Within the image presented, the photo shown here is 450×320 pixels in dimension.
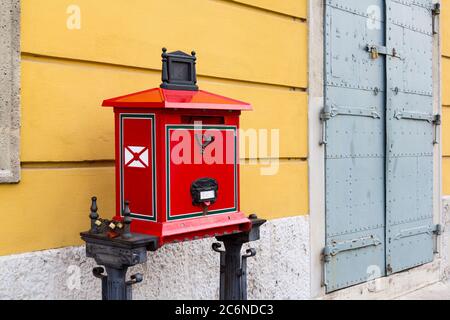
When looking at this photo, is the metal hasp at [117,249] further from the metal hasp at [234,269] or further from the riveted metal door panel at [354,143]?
the riveted metal door panel at [354,143]

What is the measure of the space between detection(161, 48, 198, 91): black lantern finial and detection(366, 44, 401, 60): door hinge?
2.59m

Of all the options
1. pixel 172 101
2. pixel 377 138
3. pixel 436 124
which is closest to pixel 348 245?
pixel 377 138

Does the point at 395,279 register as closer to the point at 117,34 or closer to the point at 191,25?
the point at 191,25

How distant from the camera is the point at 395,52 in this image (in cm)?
564

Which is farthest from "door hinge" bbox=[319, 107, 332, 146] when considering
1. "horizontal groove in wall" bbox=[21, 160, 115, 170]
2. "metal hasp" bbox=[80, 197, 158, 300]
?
"metal hasp" bbox=[80, 197, 158, 300]

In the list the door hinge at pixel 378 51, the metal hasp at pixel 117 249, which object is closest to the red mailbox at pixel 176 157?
the metal hasp at pixel 117 249

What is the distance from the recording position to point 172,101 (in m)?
2.95

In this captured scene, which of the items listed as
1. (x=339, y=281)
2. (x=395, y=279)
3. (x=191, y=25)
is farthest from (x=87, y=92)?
(x=395, y=279)

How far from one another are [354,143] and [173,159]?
2598mm

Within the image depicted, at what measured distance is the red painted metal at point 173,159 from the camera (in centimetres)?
297

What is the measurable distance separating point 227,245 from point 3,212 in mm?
1175

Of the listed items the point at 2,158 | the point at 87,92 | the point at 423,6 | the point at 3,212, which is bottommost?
the point at 3,212

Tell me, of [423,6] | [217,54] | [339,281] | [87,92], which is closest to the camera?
[87,92]
